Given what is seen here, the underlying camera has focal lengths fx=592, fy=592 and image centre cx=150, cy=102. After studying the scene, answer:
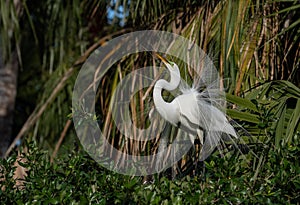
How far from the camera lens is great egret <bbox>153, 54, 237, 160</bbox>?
171cm

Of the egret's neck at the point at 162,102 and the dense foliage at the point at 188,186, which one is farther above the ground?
the egret's neck at the point at 162,102

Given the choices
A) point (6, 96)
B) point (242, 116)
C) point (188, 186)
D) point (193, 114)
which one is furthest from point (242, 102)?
point (6, 96)

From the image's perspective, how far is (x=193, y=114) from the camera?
172 cm

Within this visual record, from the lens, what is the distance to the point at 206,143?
185 centimetres

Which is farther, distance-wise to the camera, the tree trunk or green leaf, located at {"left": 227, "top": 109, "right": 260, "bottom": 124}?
the tree trunk

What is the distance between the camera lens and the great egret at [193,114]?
1710 mm

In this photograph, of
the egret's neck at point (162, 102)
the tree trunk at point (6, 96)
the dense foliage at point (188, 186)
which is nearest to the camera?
the dense foliage at point (188, 186)

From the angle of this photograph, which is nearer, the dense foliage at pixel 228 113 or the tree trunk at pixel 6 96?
the dense foliage at pixel 228 113

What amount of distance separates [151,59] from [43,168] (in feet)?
3.43

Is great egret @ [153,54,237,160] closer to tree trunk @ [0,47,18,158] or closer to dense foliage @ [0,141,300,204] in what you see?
dense foliage @ [0,141,300,204]

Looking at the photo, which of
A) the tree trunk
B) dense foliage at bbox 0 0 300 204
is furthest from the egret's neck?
the tree trunk

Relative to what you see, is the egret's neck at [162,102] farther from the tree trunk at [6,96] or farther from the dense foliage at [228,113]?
the tree trunk at [6,96]

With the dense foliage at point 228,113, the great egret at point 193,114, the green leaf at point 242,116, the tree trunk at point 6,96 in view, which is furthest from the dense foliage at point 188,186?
the tree trunk at point 6,96

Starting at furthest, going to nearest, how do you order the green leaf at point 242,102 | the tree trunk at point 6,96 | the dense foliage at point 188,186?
the tree trunk at point 6,96
the green leaf at point 242,102
the dense foliage at point 188,186
